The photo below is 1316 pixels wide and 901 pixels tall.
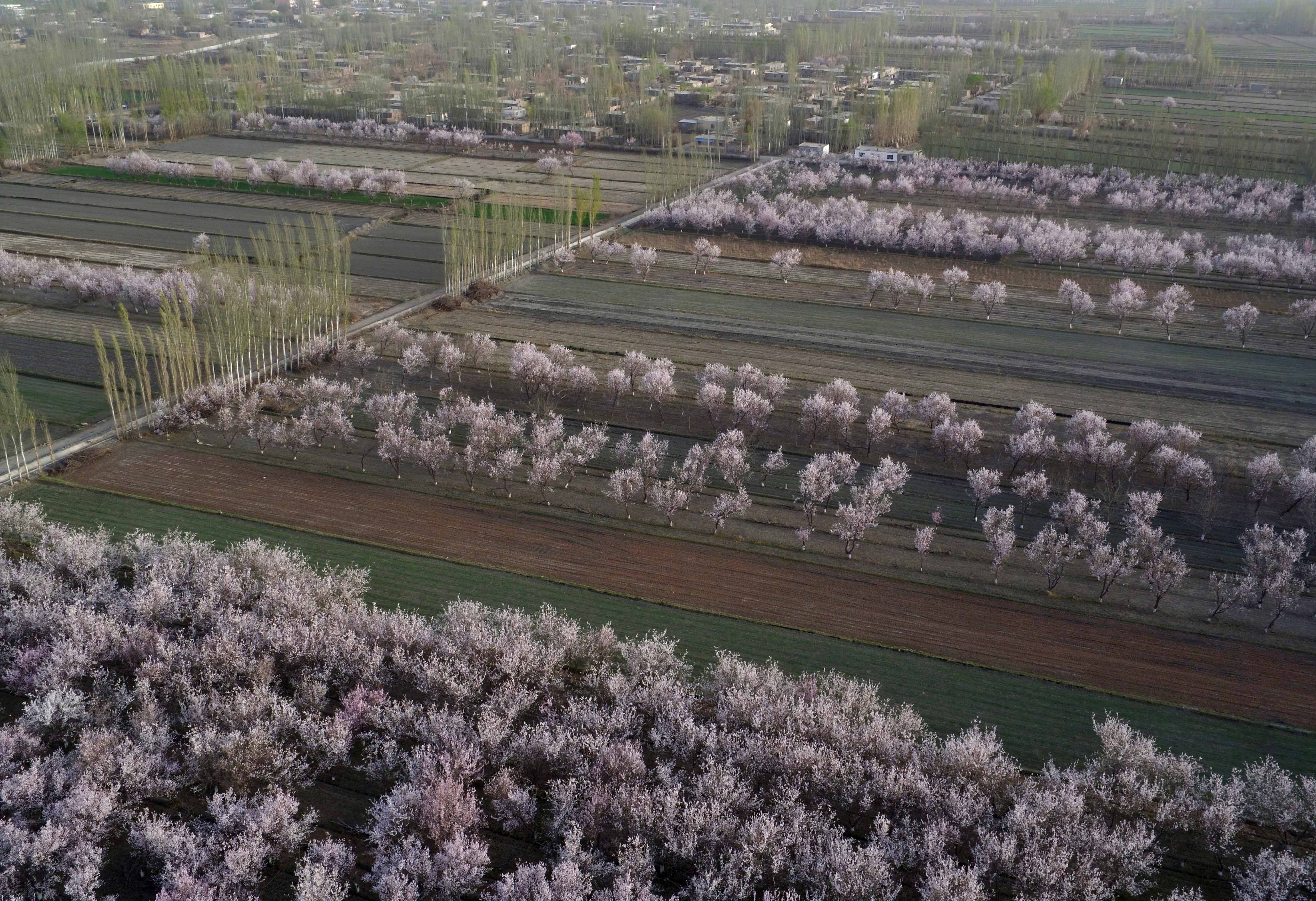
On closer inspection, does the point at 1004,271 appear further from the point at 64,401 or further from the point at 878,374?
the point at 64,401

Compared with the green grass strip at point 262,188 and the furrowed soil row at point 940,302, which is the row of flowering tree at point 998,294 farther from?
the green grass strip at point 262,188

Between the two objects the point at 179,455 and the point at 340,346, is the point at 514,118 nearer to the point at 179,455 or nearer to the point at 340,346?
the point at 340,346

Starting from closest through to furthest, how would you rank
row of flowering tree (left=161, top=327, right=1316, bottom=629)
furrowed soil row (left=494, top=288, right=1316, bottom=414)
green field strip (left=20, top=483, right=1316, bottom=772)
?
green field strip (left=20, top=483, right=1316, bottom=772)
row of flowering tree (left=161, top=327, right=1316, bottom=629)
furrowed soil row (left=494, top=288, right=1316, bottom=414)

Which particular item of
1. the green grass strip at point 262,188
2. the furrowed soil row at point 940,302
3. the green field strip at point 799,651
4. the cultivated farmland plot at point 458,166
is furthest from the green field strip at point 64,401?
the cultivated farmland plot at point 458,166

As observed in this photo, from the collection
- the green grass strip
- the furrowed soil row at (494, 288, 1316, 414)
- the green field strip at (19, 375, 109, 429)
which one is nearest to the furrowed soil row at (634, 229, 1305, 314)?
the furrowed soil row at (494, 288, 1316, 414)

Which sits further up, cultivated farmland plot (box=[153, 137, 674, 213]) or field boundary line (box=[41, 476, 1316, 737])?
cultivated farmland plot (box=[153, 137, 674, 213])

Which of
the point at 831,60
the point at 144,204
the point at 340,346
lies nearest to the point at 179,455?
the point at 340,346

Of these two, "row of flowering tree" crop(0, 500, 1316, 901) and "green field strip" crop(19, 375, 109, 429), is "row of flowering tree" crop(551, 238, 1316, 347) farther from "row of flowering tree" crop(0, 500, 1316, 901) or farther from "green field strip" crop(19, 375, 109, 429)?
"row of flowering tree" crop(0, 500, 1316, 901)
